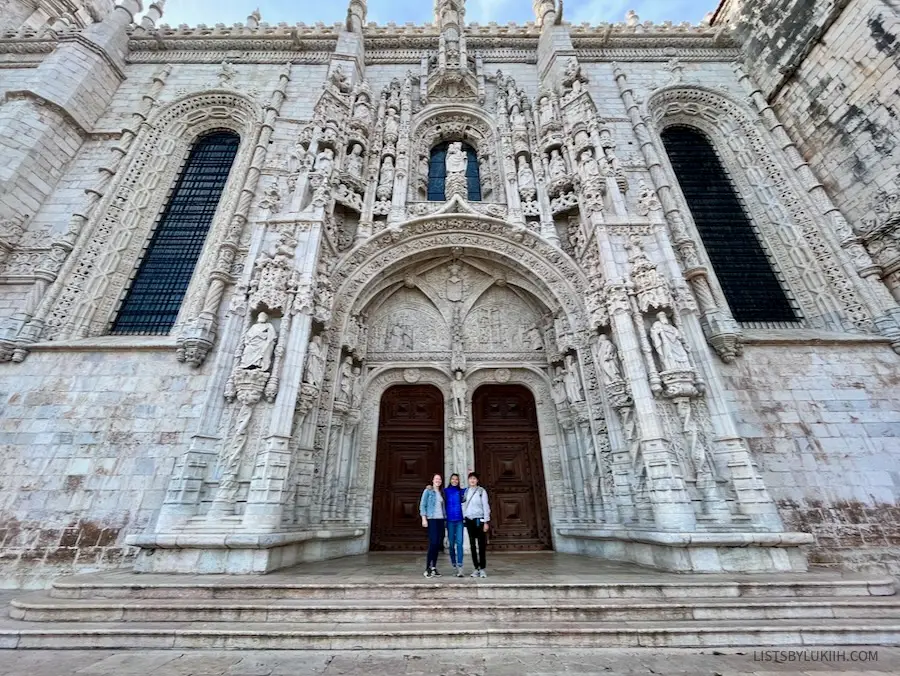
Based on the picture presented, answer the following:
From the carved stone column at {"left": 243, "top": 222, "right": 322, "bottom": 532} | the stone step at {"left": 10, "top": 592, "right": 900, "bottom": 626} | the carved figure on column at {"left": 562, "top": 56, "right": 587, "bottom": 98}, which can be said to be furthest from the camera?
the carved figure on column at {"left": 562, "top": 56, "right": 587, "bottom": 98}

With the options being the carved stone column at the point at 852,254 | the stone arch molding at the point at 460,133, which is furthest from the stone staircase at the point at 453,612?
the stone arch molding at the point at 460,133

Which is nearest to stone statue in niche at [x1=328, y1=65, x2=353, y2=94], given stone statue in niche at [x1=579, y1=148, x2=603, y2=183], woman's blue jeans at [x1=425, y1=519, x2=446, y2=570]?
stone statue in niche at [x1=579, y1=148, x2=603, y2=183]

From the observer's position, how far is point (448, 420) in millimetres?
8516

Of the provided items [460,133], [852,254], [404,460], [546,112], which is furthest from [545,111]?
[404,460]

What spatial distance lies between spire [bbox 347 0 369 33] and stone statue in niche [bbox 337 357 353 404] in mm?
11701

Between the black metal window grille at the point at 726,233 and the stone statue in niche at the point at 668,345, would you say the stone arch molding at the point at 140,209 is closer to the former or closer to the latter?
the stone statue in niche at the point at 668,345

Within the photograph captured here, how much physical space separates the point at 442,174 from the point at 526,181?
2.73 metres

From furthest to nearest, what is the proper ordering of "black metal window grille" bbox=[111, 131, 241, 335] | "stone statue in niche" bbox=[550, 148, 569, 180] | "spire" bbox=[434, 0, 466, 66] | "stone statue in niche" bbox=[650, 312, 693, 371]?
"spire" bbox=[434, 0, 466, 66] → "stone statue in niche" bbox=[550, 148, 569, 180] → "black metal window grille" bbox=[111, 131, 241, 335] → "stone statue in niche" bbox=[650, 312, 693, 371]

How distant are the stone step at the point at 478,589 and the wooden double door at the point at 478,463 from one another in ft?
12.1

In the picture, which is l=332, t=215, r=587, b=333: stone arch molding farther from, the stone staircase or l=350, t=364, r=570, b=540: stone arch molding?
the stone staircase

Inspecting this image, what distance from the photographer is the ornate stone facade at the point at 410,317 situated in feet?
20.4

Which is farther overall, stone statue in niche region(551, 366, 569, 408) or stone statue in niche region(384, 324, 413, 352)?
stone statue in niche region(384, 324, 413, 352)

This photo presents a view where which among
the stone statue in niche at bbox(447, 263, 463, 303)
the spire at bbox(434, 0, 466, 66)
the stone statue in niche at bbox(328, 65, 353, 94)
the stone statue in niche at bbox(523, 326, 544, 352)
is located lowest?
the stone statue in niche at bbox(523, 326, 544, 352)

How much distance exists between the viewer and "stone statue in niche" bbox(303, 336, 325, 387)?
6.87 metres
